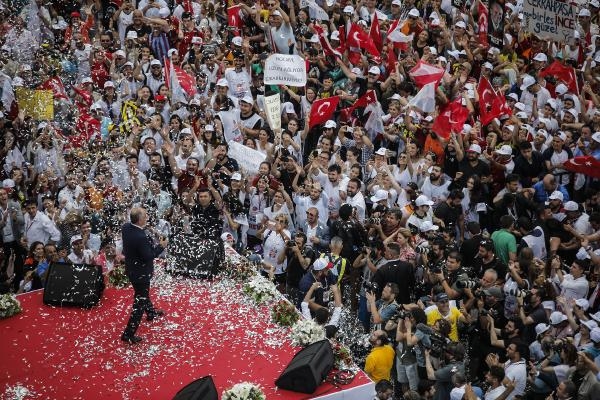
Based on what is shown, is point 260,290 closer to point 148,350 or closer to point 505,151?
point 148,350

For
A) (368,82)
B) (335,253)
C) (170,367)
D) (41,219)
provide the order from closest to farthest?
(170,367), (335,253), (41,219), (368,82)

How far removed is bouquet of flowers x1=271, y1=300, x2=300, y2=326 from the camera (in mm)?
10461

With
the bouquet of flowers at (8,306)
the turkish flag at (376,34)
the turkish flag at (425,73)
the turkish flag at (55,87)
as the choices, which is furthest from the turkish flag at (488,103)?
the bouquet of flowers at (8,306)

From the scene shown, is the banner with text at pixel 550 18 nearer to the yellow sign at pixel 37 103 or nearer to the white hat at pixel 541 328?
the white hat at pixel 541 328

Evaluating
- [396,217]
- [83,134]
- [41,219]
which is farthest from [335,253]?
[83,134]

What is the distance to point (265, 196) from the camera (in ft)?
42.2

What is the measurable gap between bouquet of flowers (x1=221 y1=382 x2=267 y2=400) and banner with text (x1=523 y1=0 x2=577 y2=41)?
9209mm

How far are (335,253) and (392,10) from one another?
24.7 ft

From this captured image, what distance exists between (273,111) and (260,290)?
4000 mm

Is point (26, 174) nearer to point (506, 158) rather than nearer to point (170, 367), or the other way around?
point (170, 367)

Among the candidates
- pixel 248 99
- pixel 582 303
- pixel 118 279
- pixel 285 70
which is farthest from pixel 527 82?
pixel 118 279

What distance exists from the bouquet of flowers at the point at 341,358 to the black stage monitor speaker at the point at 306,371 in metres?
0.19

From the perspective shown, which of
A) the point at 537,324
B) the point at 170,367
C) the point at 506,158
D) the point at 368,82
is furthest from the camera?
the point at 368,82

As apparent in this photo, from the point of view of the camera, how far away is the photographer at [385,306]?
1046 cm
